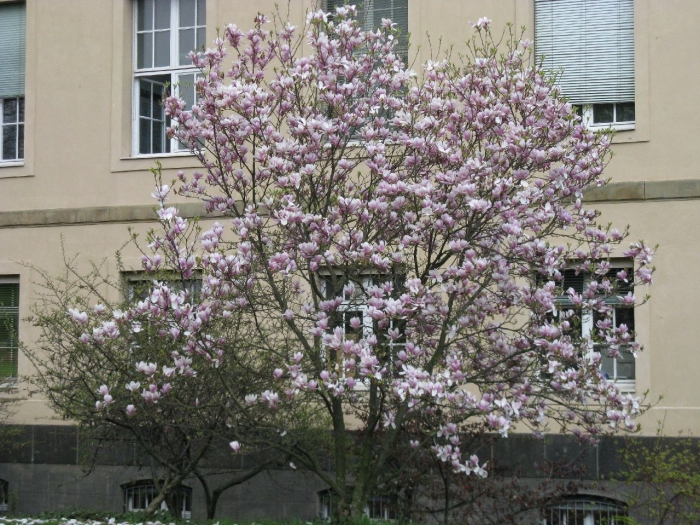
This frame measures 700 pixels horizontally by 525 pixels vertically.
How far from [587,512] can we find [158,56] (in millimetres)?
9380

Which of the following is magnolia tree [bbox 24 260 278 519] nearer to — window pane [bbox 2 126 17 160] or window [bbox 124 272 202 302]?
window [bbox 124 272 202 302]

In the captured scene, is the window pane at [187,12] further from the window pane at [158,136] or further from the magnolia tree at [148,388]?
the magnolia tree at [148,388]

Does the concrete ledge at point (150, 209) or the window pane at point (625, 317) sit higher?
the concrete ledge at point (150, 209)

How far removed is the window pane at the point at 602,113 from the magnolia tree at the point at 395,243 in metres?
5.21

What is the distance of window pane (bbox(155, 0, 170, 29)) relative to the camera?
1706cm

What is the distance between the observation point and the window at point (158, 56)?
1684 cm

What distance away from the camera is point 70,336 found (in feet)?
36.8

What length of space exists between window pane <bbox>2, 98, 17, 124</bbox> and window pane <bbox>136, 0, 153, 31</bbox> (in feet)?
8.23

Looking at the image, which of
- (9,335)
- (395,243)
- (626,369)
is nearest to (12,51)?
(9,335)

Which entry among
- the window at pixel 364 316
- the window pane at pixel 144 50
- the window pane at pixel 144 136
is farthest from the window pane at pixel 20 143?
the window at pixel 364 316

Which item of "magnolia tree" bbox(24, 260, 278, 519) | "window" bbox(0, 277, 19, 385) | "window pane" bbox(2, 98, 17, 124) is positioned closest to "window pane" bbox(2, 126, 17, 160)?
"window pane" bbox(2, 98, 17, 124)

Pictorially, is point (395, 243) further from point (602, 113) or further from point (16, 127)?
point (16, 127)

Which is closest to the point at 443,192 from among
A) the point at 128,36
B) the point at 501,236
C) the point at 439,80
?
the point at 501,236

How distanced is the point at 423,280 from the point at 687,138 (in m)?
6.16
